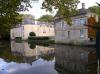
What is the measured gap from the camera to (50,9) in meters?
14.0

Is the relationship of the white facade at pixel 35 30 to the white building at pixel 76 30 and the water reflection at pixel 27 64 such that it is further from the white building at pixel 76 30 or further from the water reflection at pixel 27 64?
the water reflection at pixel 27 64

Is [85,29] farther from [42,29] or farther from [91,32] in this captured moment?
[42,29]

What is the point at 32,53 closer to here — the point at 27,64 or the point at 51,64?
the point at 27,64

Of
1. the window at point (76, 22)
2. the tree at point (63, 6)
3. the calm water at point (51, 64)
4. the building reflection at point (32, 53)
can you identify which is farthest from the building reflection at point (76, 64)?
the window at point (76, 22)

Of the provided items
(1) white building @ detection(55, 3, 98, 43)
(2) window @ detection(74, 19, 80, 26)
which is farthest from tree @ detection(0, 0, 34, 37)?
(2) window @ detection(74, 19, 80, 26)

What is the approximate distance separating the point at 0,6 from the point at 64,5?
11.8 feet

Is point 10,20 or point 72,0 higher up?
point 72,0

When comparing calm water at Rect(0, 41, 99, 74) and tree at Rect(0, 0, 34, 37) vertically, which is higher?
tree at Rect(0, 0, 34, 37)

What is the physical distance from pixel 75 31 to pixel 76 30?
0.43m

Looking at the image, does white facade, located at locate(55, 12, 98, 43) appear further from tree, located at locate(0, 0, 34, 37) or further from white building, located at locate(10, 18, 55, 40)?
tree, located at locate(0, 0, 34, 37)

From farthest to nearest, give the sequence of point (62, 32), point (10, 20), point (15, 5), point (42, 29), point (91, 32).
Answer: point (42, 29), point (62, 32), point (91, 32), point (10, 20), point (15, 5)

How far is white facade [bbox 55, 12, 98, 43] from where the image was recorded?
49312 millimetres

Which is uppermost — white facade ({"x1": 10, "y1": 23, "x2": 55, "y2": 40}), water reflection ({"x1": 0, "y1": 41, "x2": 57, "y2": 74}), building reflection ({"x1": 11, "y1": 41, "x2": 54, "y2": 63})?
white facade ({"x1": 10, "y1": 23, "x2": 55, "y2": 40})

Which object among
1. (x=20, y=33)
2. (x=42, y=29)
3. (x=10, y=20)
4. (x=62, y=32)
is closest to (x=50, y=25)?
(x=42, y=29)
